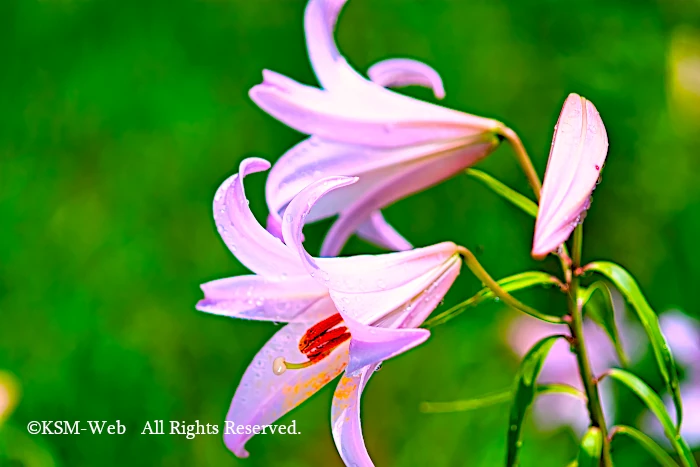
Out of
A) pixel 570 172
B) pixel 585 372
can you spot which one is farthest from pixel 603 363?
pixel 570 172

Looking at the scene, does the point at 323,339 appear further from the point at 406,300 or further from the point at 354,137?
the point at 354,137

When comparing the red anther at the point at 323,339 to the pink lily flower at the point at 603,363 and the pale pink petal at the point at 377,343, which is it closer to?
the pale pink petal at the point at 377,343

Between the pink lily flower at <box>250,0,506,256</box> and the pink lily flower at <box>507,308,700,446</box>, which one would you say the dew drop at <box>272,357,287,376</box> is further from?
the pink lily flower at <box>507,308,700,446</box>

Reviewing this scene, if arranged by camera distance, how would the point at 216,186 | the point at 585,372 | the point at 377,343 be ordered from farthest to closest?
the point at 216,186 < the point at 585,372 < the point at 377,343

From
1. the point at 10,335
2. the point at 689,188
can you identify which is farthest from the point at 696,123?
the point at 10,335

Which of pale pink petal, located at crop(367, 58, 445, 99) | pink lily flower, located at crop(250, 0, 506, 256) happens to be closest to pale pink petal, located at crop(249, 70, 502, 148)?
pink lily flower, located at crop(250, 0, 506, 256)

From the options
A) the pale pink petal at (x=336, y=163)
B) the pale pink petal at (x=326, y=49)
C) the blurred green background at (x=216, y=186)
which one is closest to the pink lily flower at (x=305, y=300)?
the pale pink petal at (x=336, y=163)

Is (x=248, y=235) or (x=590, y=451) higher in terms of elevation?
(x=248, y=235)
